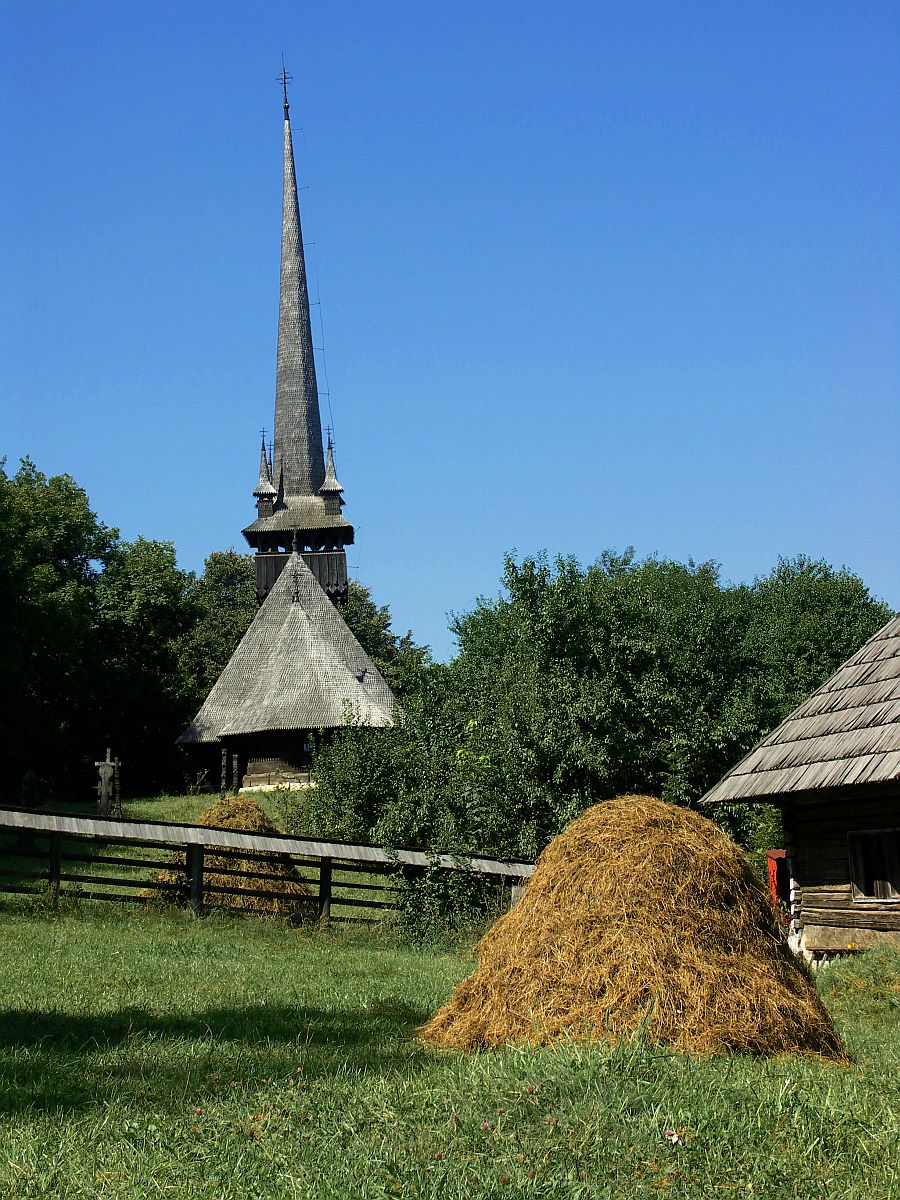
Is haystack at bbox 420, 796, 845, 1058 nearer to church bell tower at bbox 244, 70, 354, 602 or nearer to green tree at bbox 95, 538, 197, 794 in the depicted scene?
green tree at bbox 95, 538, 197, 794

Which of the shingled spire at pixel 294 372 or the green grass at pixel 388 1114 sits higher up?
the shingled spire at pixel 294 372

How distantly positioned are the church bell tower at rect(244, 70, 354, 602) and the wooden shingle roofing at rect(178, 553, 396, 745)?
5.98 m

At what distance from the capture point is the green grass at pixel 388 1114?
4.60 m

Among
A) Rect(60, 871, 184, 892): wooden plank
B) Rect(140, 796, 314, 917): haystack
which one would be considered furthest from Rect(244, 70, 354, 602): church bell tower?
Rect(60, 871, 184, 892): wooden plank

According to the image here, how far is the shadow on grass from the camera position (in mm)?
5961

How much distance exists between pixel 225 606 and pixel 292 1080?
5615 centimetres

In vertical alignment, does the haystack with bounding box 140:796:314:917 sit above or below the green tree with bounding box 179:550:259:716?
below

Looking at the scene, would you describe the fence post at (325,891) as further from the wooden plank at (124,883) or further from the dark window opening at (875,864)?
the dark window opening at (875,864)

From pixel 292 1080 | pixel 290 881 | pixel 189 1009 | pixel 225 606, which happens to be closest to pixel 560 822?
pixel 290 881

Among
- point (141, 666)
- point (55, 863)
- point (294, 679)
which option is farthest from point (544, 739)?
point (141, 666)

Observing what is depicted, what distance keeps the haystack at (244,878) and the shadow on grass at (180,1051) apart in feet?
22.6

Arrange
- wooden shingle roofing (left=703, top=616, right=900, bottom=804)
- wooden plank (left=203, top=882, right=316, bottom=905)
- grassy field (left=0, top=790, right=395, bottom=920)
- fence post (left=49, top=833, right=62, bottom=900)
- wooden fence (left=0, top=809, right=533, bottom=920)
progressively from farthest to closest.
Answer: wooden plank (left=203, top=882, right=316, bottom=905) < grassy field (left=0, top=790, right=395, bottom=920) < fence post (left=49, top=833, right=62, bottom=900) < wooden fence (left=0, top=809, right=533, bottom=920) < wooden shingle roofing (left=703, top=616, right=900, bottom=804)

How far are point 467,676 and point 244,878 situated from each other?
22.7 metres


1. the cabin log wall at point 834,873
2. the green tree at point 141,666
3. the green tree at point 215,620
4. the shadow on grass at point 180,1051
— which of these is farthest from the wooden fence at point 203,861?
the green tree at point 215,620
